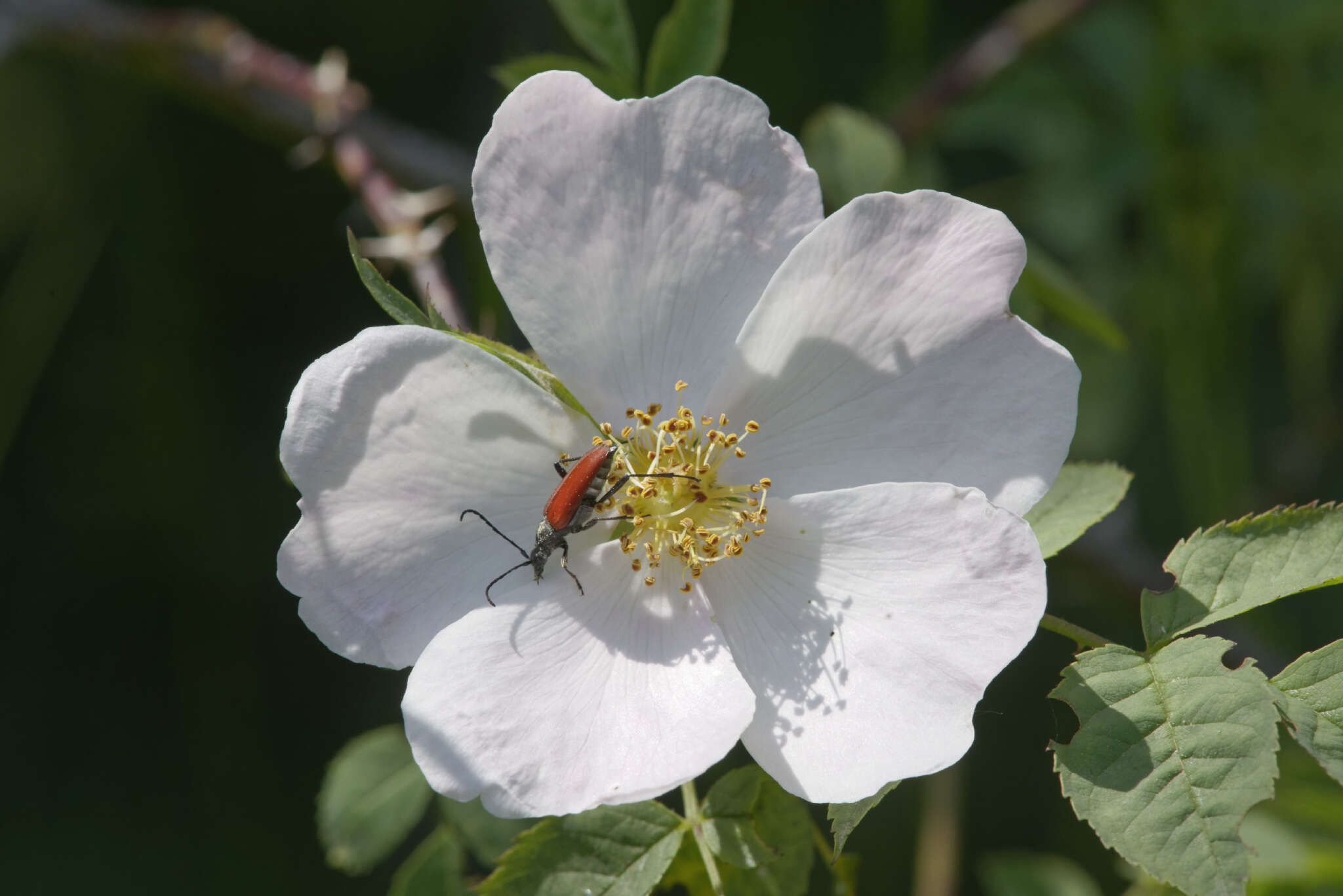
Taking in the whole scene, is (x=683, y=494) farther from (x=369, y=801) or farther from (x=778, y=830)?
(x=369, y=801)

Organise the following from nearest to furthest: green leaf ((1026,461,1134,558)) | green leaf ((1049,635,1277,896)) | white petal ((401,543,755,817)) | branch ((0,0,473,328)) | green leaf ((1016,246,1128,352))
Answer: green leaf ((1049,635,1277,896)) → white petal ((401,543,755,817)) → green leaf ((1026,461,1134,558)) → green leaf ((1016,246,1128,352)) → branch ((0,0,473,328))

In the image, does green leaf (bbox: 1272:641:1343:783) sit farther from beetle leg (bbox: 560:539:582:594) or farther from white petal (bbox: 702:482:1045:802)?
beetle leg (bbox: 560:539:582:594)

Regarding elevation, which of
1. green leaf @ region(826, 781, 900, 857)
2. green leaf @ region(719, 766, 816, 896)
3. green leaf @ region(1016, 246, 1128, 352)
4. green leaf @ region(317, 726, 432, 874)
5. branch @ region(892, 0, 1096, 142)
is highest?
branch @ region(892, 0, 1096, 142)

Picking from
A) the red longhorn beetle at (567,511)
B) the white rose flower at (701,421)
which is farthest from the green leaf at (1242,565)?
the red longhorn beetle at (567,511)

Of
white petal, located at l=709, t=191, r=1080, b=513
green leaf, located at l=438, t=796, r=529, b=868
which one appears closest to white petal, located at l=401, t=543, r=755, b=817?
white petal, located at l=709, t=191, r=1080, b=513

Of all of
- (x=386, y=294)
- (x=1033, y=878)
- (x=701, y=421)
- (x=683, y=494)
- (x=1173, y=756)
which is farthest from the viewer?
(x=1033, y=878)

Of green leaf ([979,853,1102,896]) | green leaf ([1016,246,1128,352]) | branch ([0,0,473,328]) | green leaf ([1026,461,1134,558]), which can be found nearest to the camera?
green leaf ([1026,461,1134,558])

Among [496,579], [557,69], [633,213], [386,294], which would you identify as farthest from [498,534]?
[557,69]

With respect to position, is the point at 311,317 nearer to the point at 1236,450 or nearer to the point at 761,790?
the point at 761,790
